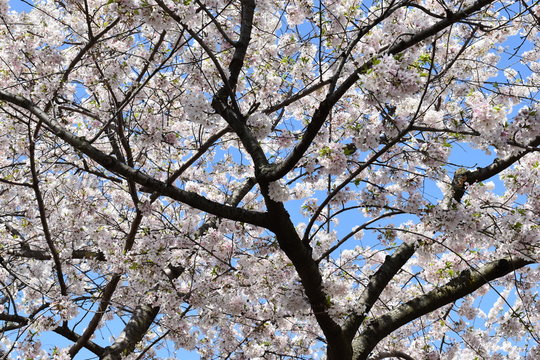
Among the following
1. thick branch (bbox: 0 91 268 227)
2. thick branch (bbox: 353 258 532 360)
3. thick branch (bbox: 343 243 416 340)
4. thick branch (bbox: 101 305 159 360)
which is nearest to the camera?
thick branch (bbox: 0 91 268 227)

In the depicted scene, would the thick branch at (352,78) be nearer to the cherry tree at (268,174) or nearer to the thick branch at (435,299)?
the cherry tree at (268,174)

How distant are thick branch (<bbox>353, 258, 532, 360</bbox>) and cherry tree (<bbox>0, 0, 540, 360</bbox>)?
0.02 meters

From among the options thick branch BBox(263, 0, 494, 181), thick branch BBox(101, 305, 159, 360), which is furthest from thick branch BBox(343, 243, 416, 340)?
thick branch BBox(101, 305, 159, 360)

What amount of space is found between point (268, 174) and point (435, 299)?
7.22ft

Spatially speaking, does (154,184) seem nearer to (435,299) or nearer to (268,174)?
(268,174)

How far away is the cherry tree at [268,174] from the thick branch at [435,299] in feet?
0.06

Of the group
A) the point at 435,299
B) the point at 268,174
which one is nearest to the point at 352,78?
the point at 268,174

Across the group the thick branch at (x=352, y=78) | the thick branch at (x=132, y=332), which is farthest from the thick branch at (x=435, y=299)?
the thick branch at (x=132, y=332)

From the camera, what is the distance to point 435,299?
190 inches

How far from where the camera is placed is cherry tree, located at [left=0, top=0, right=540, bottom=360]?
3777mm

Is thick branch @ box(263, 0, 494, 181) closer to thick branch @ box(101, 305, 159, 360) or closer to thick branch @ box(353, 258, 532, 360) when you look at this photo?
thick branch @ box(353, 258, 532, 360)

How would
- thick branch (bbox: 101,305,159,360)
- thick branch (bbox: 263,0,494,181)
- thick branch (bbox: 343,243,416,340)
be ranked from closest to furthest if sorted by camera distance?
thick branch (bbox: 263,0,494,181) < thick branch (bbox: 343,243,416,340) < thick branch (bbox: 101,305,159,360)

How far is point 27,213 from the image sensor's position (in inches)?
261

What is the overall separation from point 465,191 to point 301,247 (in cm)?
193
